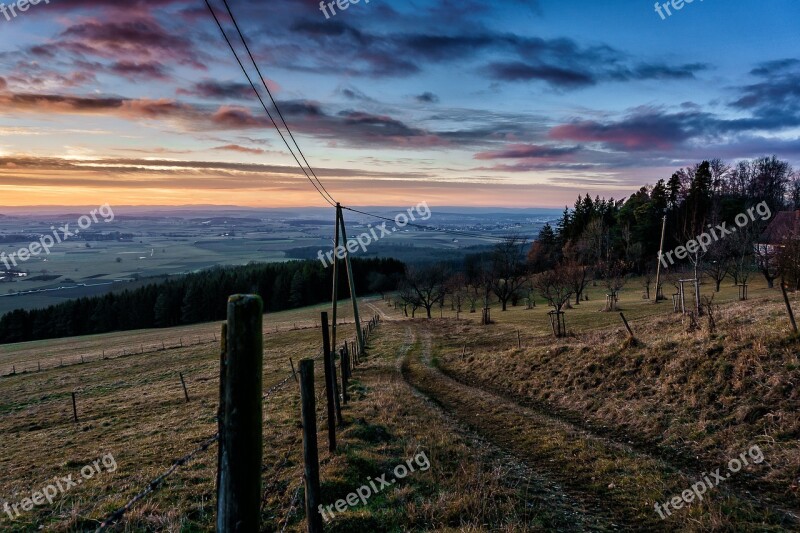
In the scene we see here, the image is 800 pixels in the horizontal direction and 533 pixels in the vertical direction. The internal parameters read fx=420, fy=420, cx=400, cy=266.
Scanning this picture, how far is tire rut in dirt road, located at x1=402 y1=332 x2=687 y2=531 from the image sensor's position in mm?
7941

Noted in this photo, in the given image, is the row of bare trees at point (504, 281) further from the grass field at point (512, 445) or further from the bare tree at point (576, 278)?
the grass field at point (512, 445)

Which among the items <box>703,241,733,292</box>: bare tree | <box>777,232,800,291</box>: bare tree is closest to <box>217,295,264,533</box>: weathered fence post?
<box>777,232,800,291</box>: bare tree

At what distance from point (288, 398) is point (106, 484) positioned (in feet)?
31.5

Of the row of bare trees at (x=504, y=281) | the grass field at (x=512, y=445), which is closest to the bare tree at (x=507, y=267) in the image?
the row of bare trees at (x=504, y=281)

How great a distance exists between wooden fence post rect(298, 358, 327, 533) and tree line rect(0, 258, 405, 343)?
319 feet

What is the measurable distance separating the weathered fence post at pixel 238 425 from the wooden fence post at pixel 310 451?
118 inches

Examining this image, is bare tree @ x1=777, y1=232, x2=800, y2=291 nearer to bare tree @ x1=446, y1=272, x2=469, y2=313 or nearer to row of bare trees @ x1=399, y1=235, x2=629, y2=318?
row of bare trees @ x1=399, y1=235, x2=629, y2=318

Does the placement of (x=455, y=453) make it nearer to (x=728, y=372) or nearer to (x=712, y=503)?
(x=712, y=503)

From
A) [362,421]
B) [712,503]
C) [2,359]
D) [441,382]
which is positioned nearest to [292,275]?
[2,359]

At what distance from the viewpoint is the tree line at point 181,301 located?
93.4 meters

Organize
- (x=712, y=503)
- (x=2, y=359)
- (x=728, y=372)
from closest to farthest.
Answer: (x=712, y=503) → (x=728, y=372) → (x=2, y=359)

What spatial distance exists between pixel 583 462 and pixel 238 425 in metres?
9.42

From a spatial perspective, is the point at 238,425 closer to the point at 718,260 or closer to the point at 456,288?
the point at 718,260

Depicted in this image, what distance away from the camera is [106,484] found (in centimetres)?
1052
